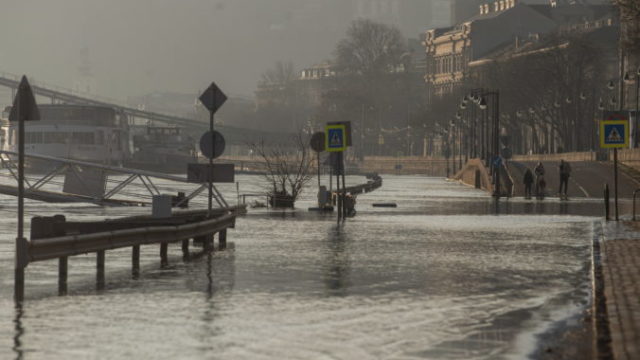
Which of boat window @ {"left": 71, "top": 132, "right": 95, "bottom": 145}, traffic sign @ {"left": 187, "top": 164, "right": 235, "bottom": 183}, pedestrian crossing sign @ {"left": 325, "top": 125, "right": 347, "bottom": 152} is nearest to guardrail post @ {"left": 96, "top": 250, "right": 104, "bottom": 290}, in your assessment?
traffic sign @ {"left": 187, "top": 164, "right": 235, "bottom": 183}

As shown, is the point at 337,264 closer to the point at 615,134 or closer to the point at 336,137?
the point at 615,134

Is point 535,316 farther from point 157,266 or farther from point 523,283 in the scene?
point 157,266

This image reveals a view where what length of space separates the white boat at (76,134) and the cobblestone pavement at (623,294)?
5201 inches

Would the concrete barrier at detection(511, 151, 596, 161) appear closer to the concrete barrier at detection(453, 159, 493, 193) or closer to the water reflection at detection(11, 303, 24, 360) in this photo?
the concrete barrier at detection(453, 159, 493, 193)

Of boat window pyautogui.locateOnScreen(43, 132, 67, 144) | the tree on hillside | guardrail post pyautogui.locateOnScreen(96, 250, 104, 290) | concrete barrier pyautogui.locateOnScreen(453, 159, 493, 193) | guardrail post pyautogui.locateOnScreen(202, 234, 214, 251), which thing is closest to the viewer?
guardrail post pyautogui.locateOnScreen(96, 250, 104, 290)

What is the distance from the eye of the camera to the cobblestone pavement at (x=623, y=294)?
1248 cm

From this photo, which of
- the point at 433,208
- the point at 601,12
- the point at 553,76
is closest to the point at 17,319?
the point at 433,208

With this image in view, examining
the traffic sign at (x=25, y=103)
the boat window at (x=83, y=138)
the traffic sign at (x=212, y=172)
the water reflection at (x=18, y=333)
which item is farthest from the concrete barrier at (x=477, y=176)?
the water reflection at (x=18, y=333)

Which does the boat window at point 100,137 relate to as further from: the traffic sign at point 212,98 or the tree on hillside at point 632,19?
the traffic sign at point 212,98

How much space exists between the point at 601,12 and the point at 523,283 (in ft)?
581

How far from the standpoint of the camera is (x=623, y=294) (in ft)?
55.3

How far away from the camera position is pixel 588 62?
123375 mm

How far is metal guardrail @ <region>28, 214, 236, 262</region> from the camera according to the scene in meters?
18.5

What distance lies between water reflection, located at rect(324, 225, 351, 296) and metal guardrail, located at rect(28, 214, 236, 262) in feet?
7.21
